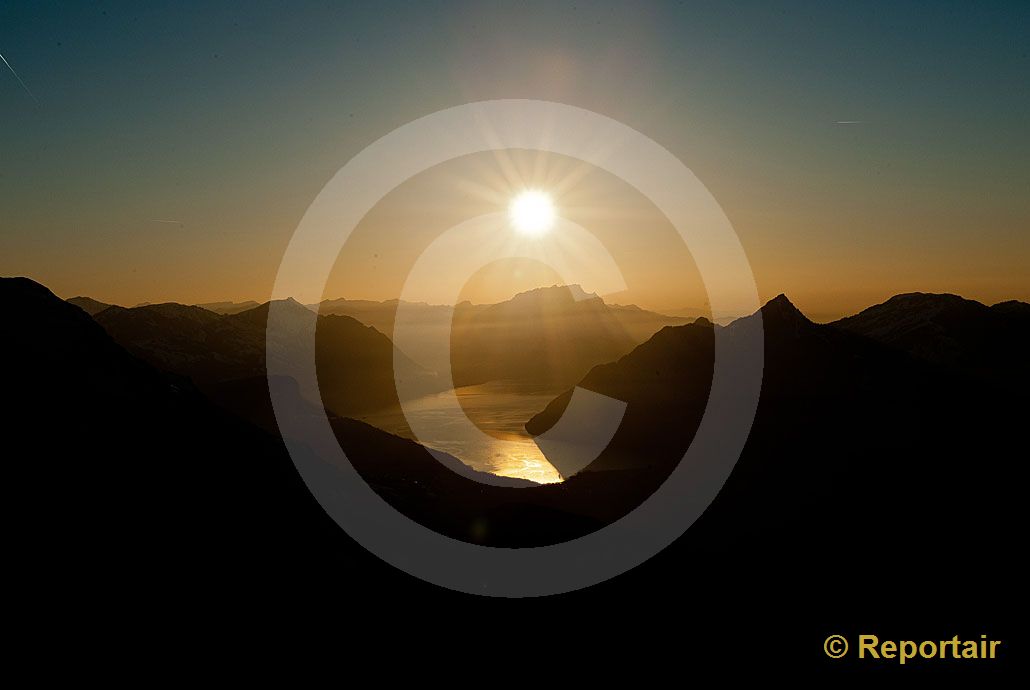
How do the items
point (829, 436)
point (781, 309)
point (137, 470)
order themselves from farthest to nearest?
point (781, 309)
point (829, 436)
point (137, 470)

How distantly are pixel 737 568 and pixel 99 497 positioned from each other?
111ft

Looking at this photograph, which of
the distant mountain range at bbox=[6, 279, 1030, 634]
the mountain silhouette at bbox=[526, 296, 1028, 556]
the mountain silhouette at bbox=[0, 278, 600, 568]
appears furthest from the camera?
the mountain silhouette at bbox=[526, 296, 1028, 556]

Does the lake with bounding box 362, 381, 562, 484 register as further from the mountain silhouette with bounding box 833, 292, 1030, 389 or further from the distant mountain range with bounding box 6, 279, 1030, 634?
the mountain silhouette with bounding box 833, 292, 1030, 389

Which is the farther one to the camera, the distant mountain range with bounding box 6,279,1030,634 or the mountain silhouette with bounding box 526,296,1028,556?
the mountain silhouette with bounding box 526,296,1028,556

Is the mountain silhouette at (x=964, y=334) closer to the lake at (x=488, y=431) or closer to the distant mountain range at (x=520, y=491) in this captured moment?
the distant mountain range at (x=520, y=491)

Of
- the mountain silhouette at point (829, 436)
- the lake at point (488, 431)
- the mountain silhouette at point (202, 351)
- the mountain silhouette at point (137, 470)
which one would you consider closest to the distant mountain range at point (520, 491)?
the mountain silhouette at point (137, 470)

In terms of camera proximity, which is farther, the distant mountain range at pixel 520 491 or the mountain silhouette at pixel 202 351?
the mountain silhouette at pixel 202 351

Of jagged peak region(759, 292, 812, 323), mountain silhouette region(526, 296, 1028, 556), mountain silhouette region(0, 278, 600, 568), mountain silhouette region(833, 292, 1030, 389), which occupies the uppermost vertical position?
mountain silhouette region(833, 292, 1030, 389)

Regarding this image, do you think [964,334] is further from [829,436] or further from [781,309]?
[829,436]

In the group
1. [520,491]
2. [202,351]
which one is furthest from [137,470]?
[202,351]

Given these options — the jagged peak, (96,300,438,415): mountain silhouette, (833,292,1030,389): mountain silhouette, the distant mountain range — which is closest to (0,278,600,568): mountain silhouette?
the distant mountain range

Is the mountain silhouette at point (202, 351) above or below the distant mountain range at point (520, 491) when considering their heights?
above

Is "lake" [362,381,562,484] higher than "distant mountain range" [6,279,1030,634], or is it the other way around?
"lake" [362,381,562,484]

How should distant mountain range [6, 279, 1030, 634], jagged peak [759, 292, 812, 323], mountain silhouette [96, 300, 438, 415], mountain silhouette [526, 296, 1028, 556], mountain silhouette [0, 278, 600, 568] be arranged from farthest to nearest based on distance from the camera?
mountain silhouette [96, 300, 438, 415], jagged peak [759, 292, 812, 323], mountain silhouette [526, 296, 1028, 556], distant mountain range [6, 279, 1030, 634], mountain silhouette [0, 278, 600, 568]
